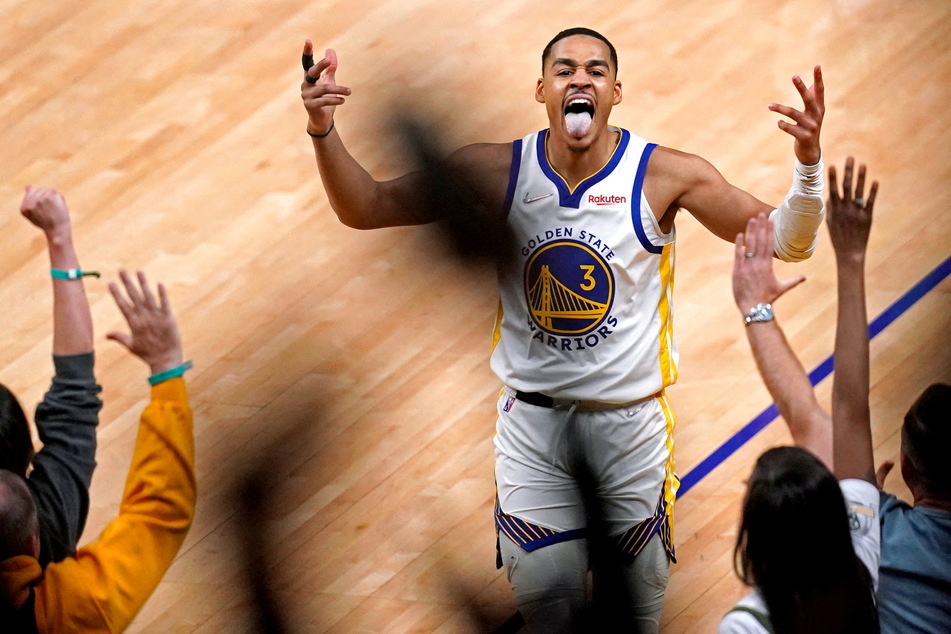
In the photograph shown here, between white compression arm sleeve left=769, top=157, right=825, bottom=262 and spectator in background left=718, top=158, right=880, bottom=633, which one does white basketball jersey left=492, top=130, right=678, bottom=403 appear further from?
spectator in background left=718, top=158, right=880, bottom=633

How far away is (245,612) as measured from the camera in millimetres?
4035

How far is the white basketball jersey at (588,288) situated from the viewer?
322 cm

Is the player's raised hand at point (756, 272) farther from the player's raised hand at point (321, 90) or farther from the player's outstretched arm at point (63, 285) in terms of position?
the player's outstretched arm at point (63, 285)

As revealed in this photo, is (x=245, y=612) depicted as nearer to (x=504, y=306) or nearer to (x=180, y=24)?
(x=504, y=306)

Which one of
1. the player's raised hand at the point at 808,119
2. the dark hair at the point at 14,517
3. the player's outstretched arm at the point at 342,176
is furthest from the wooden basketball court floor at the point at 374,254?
the dark hair at the point at 14,517

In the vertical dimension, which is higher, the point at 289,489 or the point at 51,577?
the point at 51,577

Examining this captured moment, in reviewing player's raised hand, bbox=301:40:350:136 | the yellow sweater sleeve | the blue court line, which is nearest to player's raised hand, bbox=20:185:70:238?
the yellow sweater sleeve

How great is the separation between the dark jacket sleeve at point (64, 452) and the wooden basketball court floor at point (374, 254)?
164 cm

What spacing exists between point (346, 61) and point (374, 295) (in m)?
1.60

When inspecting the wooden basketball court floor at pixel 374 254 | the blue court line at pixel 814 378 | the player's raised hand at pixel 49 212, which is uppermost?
the player's raised hand at pixel 49 212

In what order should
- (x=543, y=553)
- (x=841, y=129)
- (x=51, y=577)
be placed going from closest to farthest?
(x=51, y=577), (x=543, y=553), (x=841, y=129)

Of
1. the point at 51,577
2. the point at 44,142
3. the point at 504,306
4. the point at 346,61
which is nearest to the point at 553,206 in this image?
the point at 504,306

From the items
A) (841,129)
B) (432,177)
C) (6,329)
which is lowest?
(841,129)

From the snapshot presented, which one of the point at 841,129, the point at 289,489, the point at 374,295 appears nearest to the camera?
the point at 289,489
